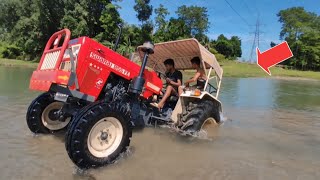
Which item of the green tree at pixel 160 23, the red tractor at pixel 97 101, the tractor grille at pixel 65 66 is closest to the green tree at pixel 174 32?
the green tree at pixel 160 23

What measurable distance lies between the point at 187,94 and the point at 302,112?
297 inches

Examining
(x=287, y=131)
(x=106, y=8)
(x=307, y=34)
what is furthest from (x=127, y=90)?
(x=307, y=34)

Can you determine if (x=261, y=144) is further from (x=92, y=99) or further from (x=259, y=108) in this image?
(x=259, y=108)

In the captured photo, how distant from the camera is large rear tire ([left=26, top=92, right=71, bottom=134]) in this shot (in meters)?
8.05

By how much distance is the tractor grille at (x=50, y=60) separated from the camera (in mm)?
6816

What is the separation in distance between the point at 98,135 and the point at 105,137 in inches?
5.0

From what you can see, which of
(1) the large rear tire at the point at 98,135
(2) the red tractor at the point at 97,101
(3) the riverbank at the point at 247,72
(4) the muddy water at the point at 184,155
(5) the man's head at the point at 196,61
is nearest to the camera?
(1) the large rear tire at the point at 98,135

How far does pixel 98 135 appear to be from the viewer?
20.4 feet

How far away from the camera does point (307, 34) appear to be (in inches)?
2901

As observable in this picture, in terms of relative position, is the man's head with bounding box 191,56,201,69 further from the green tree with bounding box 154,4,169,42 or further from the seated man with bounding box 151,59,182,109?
the green tree with bounding box 154,4,169,42

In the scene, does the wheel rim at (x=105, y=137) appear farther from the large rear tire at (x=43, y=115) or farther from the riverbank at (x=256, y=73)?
the riverbank at (x=256, y=73)

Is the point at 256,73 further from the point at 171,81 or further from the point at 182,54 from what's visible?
the point at 171,81
